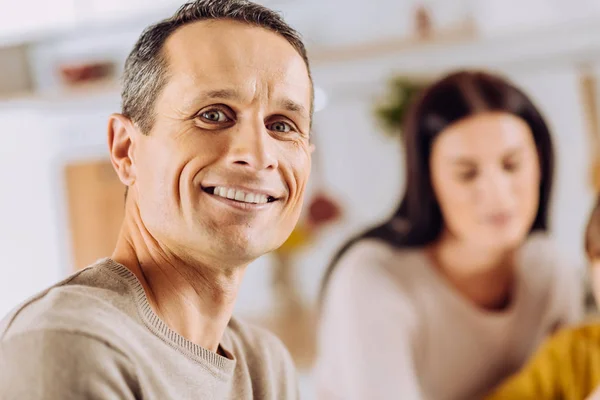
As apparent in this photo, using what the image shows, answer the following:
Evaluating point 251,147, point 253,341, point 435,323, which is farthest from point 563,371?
point 251,147

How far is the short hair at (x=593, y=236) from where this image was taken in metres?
0.66

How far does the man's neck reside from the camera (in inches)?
13.9

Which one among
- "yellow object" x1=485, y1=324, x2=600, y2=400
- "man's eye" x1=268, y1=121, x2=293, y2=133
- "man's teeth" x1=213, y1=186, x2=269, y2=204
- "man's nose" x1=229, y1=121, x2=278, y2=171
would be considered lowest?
"yellow object" x1=485, y1=324, x2=600, y2=400

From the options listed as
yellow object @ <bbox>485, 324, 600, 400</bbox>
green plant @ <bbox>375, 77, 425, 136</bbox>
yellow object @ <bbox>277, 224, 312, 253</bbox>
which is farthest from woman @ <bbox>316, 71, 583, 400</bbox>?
yellow object @ <bbox>277, 224, 312, 253</bbox>

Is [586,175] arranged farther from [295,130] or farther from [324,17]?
[295,130]

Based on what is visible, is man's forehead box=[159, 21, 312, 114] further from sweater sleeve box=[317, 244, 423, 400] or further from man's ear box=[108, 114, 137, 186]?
sweater sleeve box=[317, 244, 423, 400]

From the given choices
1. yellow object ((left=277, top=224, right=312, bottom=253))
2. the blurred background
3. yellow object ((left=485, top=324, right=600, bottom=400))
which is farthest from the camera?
yellow object ((left=277, top=224, right=312, bottom=253))

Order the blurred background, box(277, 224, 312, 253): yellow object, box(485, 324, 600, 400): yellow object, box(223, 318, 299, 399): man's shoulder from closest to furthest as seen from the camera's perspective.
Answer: box(223, 318, 299, 399): man's shoulder < box(485, 324, 600, 400): yellow object < the blurred background < box(277, 224, 312, 253): yellow object

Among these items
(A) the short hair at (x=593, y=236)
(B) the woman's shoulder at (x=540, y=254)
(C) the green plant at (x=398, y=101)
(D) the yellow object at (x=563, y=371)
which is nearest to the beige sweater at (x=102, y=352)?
(A) the short hair at (x=593, y=236)

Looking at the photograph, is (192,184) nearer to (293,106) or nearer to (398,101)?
(293,106)

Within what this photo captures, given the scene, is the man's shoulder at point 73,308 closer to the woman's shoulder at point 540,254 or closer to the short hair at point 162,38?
the short hair at point 162,38

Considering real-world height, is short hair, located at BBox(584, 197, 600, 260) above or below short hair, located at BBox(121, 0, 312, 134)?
below

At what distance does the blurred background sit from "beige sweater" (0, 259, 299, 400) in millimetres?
998

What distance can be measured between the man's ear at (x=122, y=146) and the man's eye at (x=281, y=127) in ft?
0.23
